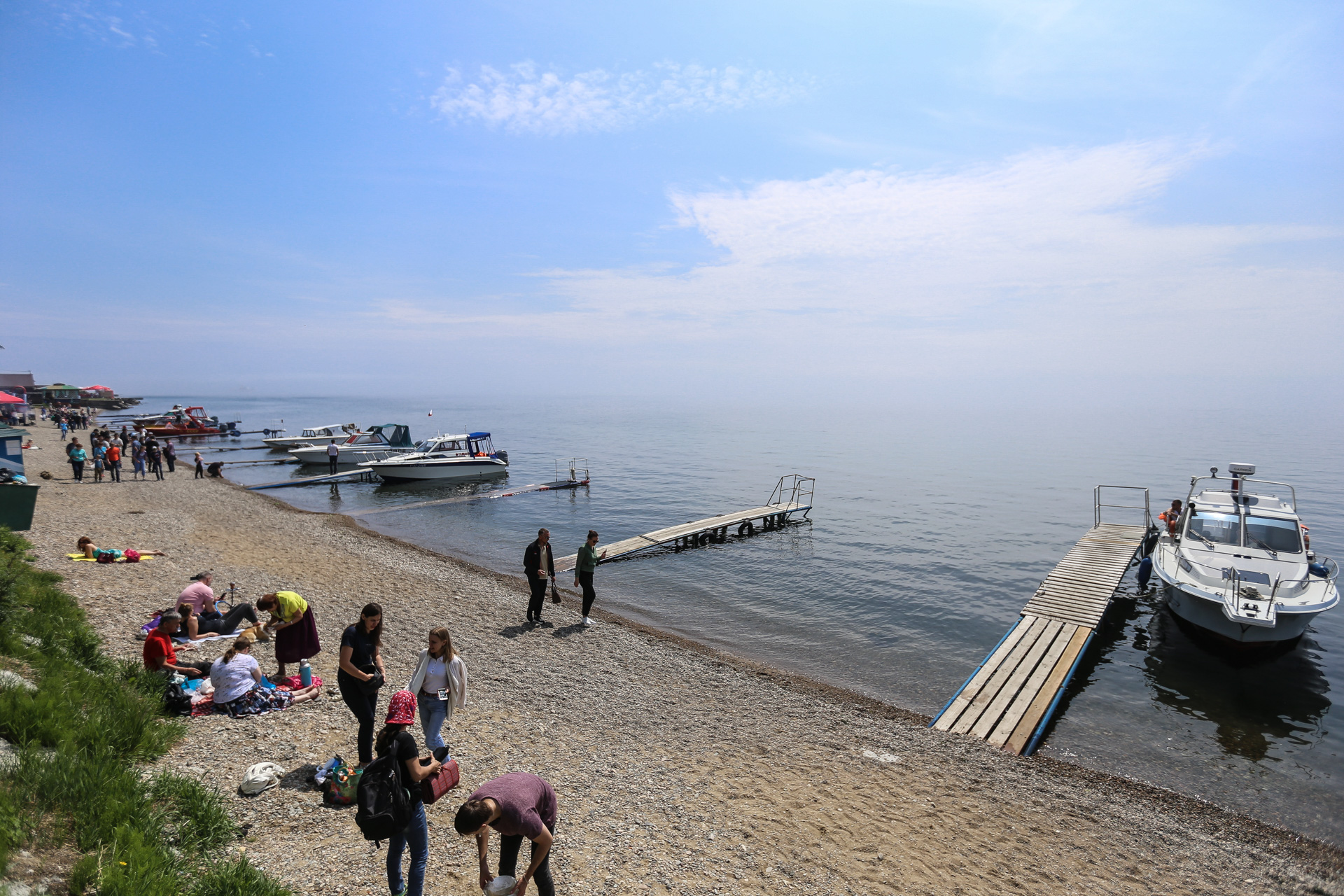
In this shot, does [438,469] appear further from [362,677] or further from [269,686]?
[362,677]

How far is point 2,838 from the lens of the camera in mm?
3889

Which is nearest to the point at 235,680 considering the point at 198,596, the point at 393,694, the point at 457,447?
the point at 393,694

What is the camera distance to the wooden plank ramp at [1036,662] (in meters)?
10.6

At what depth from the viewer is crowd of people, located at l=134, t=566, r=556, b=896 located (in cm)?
447

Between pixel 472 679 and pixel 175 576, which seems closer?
pixel 472 679

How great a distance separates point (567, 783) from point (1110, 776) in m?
8.31

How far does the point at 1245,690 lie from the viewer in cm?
1339

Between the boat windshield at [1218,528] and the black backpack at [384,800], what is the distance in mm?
19937

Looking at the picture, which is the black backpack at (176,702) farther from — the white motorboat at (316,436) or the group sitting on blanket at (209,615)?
the white motorboat at (316,436)

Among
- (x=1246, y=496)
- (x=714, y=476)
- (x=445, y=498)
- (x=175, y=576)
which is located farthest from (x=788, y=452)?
(x=175, y=576)

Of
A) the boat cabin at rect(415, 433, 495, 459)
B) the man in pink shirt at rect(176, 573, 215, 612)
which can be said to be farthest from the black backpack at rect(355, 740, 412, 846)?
the boat cabin at rect(415, 433, 495, 459)

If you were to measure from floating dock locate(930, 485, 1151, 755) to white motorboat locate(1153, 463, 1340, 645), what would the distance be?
1476 mm

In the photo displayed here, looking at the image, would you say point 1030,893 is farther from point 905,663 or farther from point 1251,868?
point 905,663

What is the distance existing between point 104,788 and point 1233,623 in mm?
18713
